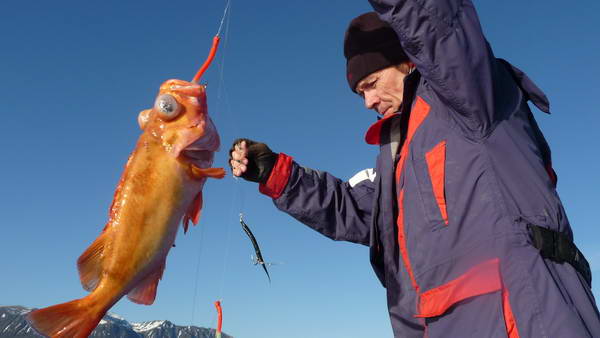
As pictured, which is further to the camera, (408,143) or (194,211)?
(194,211)

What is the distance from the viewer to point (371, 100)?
535 cm

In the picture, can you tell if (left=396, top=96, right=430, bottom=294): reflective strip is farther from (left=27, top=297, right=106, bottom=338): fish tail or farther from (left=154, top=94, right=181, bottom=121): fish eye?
(left=27, top=297, right=106, bottom=338): fish tail

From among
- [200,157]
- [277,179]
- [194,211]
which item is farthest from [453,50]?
[277,179]

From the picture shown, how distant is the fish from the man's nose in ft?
5.79

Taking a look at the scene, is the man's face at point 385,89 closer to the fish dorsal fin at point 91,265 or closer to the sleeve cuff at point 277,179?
the sleeve cuff at point 277,179

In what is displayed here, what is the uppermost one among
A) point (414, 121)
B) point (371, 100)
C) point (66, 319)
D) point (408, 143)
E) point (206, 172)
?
point (371, 100)

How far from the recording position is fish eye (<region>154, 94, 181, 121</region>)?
4582mm

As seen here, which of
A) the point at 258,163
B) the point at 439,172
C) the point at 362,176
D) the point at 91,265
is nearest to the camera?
the point at 439,172

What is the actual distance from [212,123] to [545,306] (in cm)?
325

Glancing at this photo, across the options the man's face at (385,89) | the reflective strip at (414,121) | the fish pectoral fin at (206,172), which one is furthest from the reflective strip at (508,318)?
the man's face at (385,89)

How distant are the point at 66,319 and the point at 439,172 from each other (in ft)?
9.97

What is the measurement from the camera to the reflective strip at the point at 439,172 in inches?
138

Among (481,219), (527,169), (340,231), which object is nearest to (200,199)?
(340,231)

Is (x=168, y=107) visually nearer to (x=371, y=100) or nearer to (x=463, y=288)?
(x=371, y=100)
